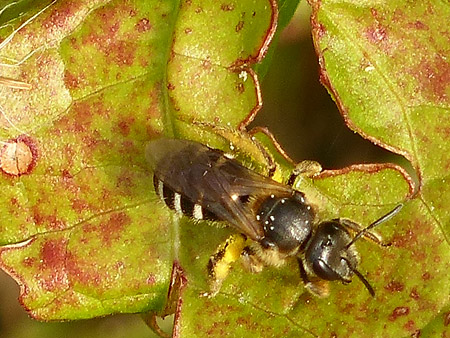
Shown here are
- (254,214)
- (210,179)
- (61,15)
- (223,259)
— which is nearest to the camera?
(210,179)

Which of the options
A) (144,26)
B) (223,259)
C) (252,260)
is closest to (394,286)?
(252,260)

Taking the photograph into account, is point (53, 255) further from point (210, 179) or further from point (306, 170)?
point (306, 170)

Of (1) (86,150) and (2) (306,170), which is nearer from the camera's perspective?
(2) (306,170)

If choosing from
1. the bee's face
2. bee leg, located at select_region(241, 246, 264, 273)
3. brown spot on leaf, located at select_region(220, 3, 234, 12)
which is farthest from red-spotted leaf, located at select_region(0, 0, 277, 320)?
the bee's face

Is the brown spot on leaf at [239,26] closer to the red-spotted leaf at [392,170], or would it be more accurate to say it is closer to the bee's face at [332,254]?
the red-spotted leaf at [392,170]

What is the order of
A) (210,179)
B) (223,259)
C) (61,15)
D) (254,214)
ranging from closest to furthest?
1. (210,179)
2. (254,214)
3. (223,259)
4. (61,15)

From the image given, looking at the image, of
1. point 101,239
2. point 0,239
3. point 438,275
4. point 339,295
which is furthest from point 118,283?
point 438,275

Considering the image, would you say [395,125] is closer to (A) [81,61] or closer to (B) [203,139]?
(B) [203,139]
